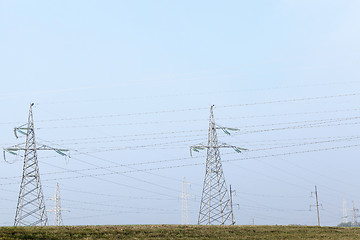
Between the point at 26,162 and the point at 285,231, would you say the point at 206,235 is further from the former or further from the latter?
the point at 26,162

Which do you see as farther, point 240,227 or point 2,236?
point 240,227

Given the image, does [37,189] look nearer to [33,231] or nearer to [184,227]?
[33,231]

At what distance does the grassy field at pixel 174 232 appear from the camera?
37188 millimetres

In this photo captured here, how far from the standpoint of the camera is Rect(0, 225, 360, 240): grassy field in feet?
122

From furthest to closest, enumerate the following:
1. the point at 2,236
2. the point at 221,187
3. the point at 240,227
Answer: the point at 221,187
the point at 240,227
the point at 2,236

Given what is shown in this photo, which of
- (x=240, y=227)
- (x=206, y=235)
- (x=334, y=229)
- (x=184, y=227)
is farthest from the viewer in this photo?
(x=334, y=229)

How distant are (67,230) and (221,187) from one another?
19.7 metres

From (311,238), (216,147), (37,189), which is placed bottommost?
(311,238)

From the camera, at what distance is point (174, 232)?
43.4m

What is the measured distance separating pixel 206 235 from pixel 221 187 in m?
11.0

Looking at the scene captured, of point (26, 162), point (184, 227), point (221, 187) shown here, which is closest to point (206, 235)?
point (184, 227)

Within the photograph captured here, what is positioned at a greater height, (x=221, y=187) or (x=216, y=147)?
(x=216, y=147)

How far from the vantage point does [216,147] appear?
2174 inches

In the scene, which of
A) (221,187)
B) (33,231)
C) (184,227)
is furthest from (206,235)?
(33,231)
